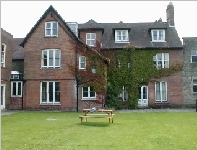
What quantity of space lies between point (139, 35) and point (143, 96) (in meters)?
7.69

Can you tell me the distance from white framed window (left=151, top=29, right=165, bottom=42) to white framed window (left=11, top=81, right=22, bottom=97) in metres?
16.3

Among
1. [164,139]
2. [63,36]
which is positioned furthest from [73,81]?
[164,139]

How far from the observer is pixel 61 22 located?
28.5 m

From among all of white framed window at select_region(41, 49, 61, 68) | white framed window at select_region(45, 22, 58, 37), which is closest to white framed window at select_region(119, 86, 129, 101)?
white framed window at select_region(41, 49, 61, 68)

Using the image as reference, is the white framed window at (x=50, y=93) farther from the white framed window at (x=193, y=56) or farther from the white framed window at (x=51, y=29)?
the white framed window at (x=193, y=56)

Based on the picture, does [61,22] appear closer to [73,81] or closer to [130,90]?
[73,81]

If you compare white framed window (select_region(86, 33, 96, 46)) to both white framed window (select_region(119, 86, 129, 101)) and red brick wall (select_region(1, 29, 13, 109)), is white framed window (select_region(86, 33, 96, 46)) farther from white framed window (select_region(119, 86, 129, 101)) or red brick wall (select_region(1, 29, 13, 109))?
red brick wall (select_region(1, 29, 13, 109))

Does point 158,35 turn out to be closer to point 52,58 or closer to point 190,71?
point 190,71

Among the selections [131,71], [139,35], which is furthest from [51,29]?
[139,35]

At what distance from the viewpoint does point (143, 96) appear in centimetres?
3241

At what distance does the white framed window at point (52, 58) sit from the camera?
28406 mm

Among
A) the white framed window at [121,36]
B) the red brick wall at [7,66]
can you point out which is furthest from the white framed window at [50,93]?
the white framed window at [121,36]

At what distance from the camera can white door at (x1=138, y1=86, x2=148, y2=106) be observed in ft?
106

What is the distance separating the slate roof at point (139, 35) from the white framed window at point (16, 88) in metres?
10.0
